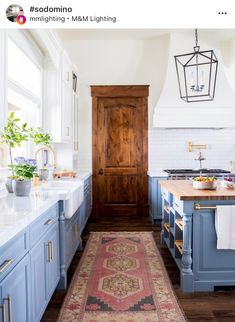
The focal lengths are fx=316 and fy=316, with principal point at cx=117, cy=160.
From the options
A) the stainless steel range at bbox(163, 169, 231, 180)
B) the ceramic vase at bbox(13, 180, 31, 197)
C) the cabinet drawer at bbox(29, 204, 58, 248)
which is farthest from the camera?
the stainless steel range at bbox(163, 169, 231, 180)

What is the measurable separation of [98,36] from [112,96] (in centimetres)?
117

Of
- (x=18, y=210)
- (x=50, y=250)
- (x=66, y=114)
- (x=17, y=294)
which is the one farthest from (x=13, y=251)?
(x=66, y=114)

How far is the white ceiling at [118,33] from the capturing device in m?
5.79

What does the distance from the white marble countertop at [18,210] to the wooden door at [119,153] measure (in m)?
3.49

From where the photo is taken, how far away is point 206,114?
5.79m

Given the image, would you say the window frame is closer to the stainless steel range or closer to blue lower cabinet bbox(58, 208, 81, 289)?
blue lower cabinet bbox(58, 208, 81, 289)

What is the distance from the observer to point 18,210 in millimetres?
2094

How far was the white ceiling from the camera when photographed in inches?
228

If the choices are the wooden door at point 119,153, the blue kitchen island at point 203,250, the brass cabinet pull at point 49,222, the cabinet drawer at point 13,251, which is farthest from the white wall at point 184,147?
the cabinet drawer at point 13,251

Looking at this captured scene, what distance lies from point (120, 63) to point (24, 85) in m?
2.72

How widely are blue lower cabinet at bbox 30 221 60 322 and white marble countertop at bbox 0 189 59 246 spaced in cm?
23

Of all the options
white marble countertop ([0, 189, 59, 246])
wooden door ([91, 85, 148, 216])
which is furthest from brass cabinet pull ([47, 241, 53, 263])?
wooden door ([91, 85, 148, 216])

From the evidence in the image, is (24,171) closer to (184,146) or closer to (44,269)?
(44,269)
